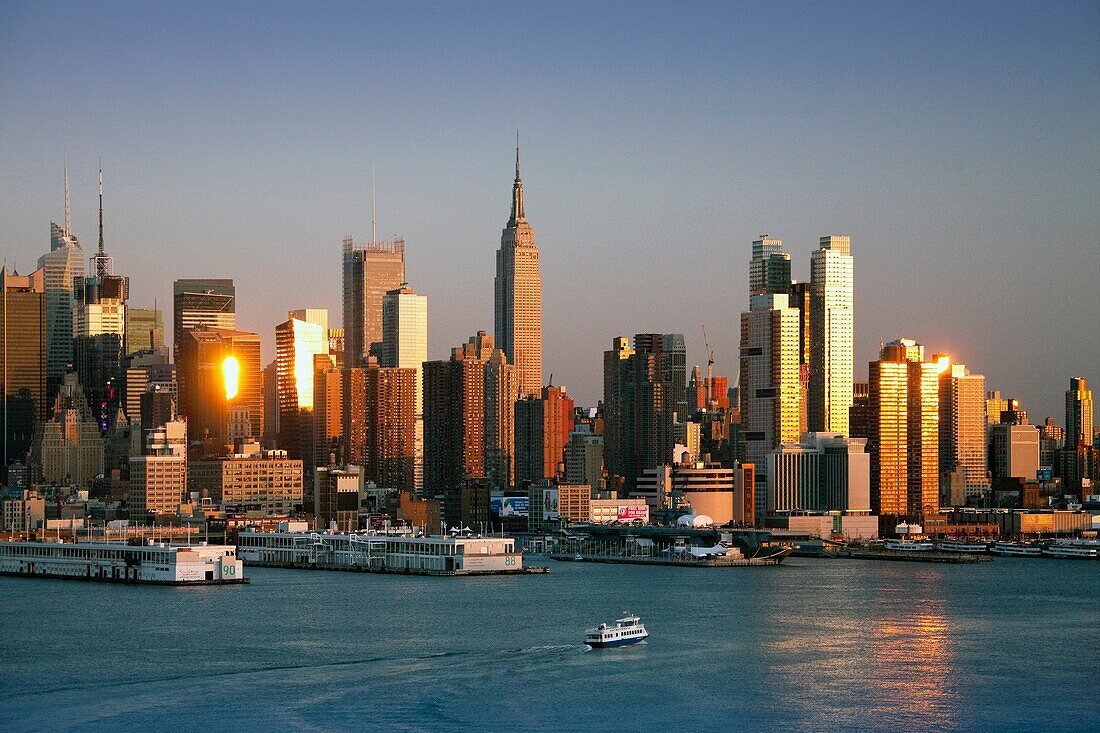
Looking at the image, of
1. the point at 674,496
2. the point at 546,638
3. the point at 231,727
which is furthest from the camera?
the point at 674,496

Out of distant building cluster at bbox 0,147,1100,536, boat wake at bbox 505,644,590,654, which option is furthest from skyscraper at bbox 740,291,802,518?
boat wake at bbox 505,644,590,654

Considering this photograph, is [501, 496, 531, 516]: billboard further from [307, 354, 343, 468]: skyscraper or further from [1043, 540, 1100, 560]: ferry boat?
[307, 354, 343, 468]: skyscraper

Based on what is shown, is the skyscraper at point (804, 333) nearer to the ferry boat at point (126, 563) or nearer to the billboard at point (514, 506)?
the billboard at point (514, 506)

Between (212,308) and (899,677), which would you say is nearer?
(899,677)

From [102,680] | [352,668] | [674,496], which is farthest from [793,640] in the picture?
[674,496]

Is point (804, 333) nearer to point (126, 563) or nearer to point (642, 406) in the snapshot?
point (642, 406)

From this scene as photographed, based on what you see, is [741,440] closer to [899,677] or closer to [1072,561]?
[1072,561]
